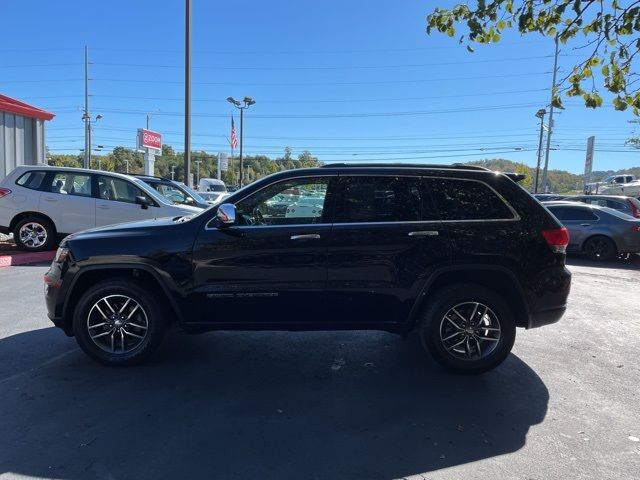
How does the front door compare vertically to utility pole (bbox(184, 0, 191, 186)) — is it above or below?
below

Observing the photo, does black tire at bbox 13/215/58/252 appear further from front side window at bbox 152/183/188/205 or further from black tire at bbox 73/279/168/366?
black tire at bbox 73/279/168/366

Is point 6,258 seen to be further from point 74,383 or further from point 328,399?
point 328,399

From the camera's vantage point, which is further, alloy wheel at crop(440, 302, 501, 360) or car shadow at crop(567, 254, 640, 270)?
car shadow at crop(567, 254, 640, 270)

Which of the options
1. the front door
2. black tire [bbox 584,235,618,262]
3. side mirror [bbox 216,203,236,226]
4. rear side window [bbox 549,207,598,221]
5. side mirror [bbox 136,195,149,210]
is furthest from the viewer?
rear side window [bbox 549,207,598,221]

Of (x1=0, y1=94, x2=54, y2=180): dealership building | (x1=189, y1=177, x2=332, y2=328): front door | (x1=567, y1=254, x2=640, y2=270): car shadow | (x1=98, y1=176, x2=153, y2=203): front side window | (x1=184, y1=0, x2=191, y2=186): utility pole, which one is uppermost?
(x1=184, y1=0, x2=191, y2=186): utility pole

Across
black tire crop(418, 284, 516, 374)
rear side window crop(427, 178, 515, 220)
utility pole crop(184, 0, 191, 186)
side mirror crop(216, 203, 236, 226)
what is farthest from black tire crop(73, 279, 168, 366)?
utility pole crop(184, 0, 191, 186)

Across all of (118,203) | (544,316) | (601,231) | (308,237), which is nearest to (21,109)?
(118,203)

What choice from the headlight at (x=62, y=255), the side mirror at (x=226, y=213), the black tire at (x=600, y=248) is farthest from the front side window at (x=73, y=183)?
the black tire at (x=600, y=248)

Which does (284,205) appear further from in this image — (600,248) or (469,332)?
(600,248)

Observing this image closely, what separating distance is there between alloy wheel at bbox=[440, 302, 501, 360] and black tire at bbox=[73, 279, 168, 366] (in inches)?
99.8

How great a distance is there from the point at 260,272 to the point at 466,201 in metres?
1.95

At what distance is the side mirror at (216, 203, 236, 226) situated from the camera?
4105 millimetres

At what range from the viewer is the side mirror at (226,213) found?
411cm

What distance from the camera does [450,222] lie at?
14.3 feet
